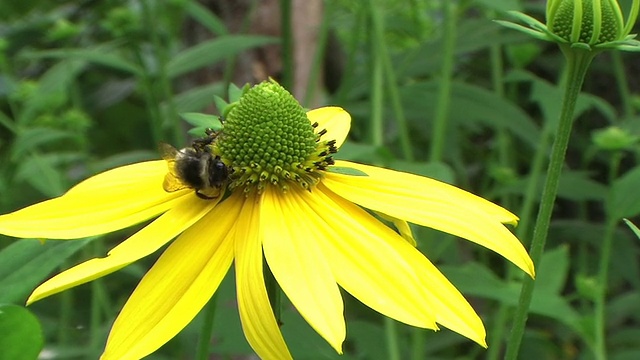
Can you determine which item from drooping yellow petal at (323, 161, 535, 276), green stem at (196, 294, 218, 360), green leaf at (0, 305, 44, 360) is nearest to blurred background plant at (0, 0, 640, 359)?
green leaf at (0, 305, 44, 360)

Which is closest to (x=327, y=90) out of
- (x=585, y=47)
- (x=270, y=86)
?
(x=270, y=86)

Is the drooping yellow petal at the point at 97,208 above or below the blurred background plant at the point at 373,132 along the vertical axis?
above

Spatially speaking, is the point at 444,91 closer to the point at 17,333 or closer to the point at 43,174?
the point at 43,174

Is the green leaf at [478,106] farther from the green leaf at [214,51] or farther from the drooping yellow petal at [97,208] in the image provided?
the drooping yellow petal at [97,208]

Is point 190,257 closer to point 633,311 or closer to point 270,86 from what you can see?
point 270,86

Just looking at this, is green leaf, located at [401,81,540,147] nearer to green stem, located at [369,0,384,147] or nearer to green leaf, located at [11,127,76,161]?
green stem, located at [369,0,384,147]

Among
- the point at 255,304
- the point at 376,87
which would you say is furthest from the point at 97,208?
the point at 376,87

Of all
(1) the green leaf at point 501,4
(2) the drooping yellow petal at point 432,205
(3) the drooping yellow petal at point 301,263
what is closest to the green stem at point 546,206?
(2) the drooping yellow petal at point 432,205
